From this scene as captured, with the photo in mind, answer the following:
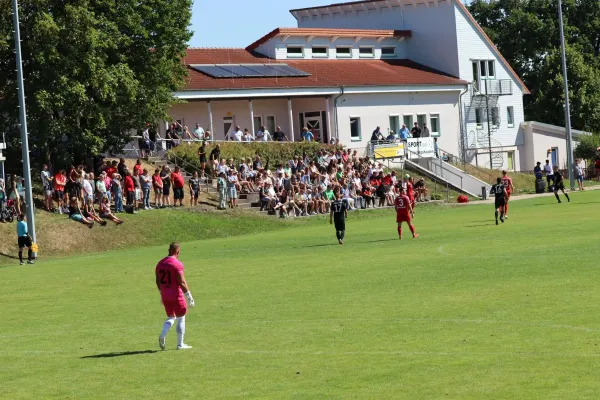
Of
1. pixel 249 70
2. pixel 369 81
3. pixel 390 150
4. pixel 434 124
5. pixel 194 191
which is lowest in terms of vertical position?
pixel 194 191

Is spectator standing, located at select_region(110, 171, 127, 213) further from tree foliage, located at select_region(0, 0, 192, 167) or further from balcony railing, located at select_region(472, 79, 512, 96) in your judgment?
balcony railing, located at select_region(472, 79, 512, 96)

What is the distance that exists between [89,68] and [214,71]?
20.0 m

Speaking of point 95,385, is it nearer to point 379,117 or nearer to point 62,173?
point 62,173

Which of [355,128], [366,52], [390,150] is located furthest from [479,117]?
[390,150]

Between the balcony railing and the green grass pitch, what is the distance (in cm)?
4510

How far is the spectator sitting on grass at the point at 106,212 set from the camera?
42.8 m

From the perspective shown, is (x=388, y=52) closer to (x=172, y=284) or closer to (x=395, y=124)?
(x=395, y=124)

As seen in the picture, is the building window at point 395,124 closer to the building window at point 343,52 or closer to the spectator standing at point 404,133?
the spectator standing at point 404,133

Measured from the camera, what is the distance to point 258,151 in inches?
2258

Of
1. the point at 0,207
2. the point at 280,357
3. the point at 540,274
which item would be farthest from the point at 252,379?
the point at 0,207

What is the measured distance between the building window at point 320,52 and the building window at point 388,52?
5356mm

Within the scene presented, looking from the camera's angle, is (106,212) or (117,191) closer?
(106,212)

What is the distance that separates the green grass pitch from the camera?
1435 centimetres

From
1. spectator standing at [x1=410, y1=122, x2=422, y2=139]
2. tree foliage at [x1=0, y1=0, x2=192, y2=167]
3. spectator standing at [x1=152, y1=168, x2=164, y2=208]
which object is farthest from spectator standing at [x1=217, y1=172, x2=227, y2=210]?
spectator standing at [x1=410, y1=122, x2=422, y2=139]
